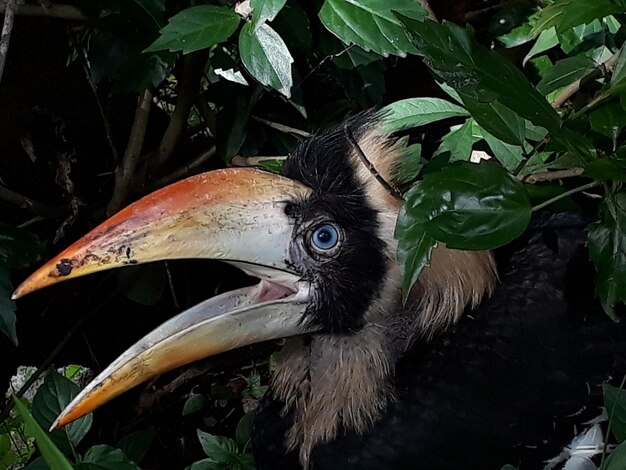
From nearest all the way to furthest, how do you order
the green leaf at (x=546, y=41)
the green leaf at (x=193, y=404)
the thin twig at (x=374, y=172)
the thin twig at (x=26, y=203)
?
the thin twig at (x=374, y=172) < the green leaf at (x=546, y=41) < the thin twig at (x=26, y=203) < the green leaf at (x=193, y=404)

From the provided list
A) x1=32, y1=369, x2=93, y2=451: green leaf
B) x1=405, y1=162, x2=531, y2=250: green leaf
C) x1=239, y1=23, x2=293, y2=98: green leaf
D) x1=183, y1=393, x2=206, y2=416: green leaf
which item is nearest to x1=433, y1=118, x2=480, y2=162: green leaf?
x1=239, y1=23, x2=293, y2=98: green leaf

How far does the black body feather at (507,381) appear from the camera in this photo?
1193mm

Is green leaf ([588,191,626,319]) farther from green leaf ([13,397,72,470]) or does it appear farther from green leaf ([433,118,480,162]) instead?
Result: green leaf ([13,397,72,470])

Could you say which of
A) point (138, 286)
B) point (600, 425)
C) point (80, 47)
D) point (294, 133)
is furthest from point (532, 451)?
point (80, 47)

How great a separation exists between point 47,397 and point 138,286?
411 millimetres

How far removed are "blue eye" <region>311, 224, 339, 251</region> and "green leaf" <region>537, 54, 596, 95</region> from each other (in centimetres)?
31

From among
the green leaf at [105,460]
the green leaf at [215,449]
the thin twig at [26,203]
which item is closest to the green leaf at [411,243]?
the green leaf at [105,460]

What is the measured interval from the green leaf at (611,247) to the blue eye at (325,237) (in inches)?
14.2

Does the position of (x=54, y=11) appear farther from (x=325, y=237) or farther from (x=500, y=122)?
(x=500, y=122)

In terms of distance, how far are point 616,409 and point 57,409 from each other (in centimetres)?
75

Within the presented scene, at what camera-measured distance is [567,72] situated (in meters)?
1.13

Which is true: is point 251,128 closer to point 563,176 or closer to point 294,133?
point 294,133

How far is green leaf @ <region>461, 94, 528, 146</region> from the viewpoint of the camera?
0.89 meters

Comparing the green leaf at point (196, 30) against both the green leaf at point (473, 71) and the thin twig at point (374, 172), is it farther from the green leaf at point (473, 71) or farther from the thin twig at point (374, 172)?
the green leaf at point (473, 71)
